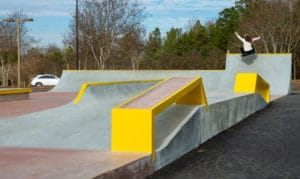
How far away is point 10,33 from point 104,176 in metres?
42.8

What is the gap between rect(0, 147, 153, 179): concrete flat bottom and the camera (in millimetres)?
4254

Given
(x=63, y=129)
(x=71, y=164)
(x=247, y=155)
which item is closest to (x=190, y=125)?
(x=247, y=155)

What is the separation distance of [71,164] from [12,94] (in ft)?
35.5

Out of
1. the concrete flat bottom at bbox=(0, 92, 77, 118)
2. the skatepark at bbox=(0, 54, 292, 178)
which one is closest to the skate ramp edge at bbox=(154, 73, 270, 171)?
the skatepark at bbox=(0, 54, 292, 178)

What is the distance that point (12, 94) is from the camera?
48.3 feet

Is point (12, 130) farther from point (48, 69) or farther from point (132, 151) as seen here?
point (48, 69)

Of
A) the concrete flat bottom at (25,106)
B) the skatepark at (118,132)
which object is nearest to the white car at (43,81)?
the concrete flat bottom at (25,106)

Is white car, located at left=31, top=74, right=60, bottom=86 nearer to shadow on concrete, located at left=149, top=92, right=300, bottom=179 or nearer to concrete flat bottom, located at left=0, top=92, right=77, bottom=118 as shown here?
concrete flat bottom, located at left=0, top=92, right=77, bottom=118

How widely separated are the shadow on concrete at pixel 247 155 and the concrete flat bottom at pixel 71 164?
0.53 meters

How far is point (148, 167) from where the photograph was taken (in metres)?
5.21

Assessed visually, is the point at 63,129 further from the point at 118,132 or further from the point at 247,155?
the point at 247,155

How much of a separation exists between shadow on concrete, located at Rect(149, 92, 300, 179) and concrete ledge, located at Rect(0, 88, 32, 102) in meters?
8.25

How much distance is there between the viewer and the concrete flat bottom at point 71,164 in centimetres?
425

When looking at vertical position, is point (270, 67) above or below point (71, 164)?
above
